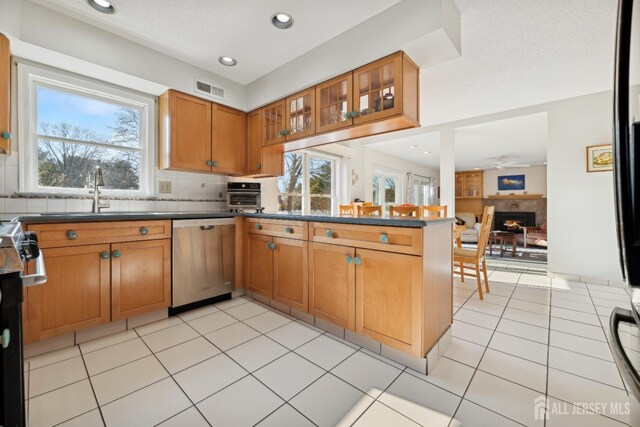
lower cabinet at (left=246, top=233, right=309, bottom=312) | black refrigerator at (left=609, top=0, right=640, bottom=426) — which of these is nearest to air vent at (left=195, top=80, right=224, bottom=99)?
lower cabinet at (left=246, top=233, right=309, bottom=312)

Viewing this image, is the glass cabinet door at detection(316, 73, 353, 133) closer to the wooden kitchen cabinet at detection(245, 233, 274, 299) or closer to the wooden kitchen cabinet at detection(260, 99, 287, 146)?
the wooden kitchen cabinet at detection(260, 99, 287, 146)

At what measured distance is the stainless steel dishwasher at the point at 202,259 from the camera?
2.46 m

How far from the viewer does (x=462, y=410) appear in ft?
4.46

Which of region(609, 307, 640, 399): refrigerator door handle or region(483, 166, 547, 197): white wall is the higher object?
region(483, 166, 547, 197): white wall

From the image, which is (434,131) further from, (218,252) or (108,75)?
(108,75)

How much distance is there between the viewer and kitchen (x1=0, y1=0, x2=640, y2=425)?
1494mm

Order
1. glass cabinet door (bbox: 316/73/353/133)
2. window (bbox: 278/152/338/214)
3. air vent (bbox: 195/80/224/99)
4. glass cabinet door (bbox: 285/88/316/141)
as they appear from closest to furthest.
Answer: glass cabinet door (bbox: 316/73/353/133) → glass cabinet door (bbox: 285/88/316/141) → air vent (bbox: 195/80/224/99) → window (bbox: 278/152/338/214)

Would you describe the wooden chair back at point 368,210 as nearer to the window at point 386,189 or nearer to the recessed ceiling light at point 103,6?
the recessed ceiling light at point 103,6

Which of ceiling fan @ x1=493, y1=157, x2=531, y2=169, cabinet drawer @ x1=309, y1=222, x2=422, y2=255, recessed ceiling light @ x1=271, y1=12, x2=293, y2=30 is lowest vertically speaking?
cabinet drawer @ x1=309, y1=222, x2=422, y2=255

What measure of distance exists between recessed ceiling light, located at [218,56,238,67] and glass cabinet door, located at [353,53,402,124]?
137 cm

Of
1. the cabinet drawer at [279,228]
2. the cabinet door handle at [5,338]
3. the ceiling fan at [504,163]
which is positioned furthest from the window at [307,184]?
the ceiling fan at [504,163]

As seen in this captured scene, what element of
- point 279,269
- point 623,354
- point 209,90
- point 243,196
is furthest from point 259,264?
point 623,354

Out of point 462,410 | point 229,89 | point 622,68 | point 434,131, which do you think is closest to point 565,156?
point 434,131

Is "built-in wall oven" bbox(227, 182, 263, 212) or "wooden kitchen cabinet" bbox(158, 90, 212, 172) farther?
"built-in wall oven" bbox(227, 182, 263, 212)
